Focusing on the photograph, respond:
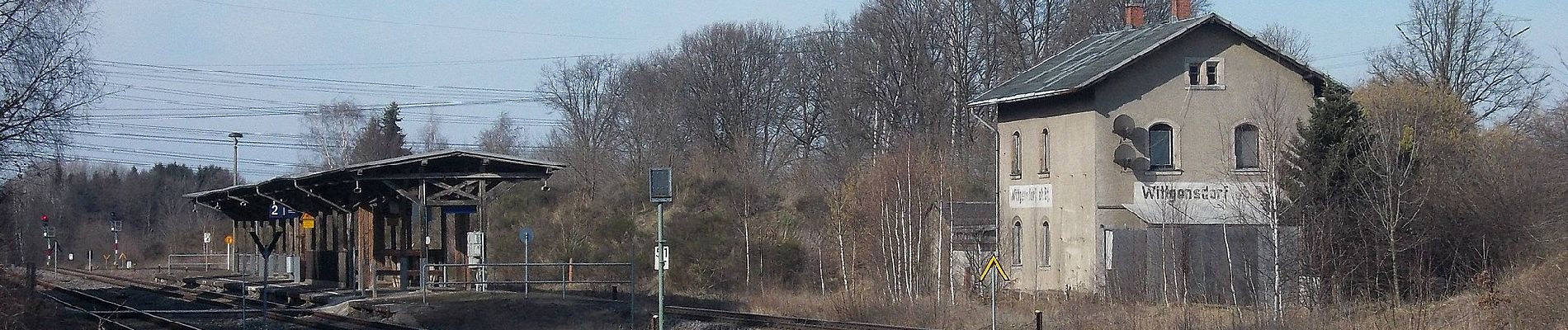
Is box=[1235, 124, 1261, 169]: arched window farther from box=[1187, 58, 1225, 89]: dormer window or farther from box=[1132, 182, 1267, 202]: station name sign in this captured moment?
box=[1187, 58, 1225, 89]: dormer window

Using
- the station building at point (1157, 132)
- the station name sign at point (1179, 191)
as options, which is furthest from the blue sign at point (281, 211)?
the station name sign at point (1179, 191)

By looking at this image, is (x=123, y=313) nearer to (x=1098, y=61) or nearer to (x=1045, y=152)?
(x=1045, y=152)

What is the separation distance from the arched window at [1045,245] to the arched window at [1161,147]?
122 inches

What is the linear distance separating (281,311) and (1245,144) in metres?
19.4

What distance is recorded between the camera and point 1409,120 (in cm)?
3184

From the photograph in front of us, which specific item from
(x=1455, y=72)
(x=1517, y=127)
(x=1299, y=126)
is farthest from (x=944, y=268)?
(x=1455, y=72)

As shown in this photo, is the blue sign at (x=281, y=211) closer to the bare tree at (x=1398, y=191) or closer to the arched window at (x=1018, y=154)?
the arched window at (x=1018, y=154)

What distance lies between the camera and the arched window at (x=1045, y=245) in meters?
33.4

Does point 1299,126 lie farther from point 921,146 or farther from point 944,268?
point 921,146

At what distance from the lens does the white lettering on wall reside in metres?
33.4

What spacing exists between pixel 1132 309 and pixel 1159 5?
85.9ft

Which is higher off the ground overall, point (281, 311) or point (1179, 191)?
point (1179, 191)

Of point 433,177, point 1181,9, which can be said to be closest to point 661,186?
point 433,177

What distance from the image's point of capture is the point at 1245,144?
31.4m
